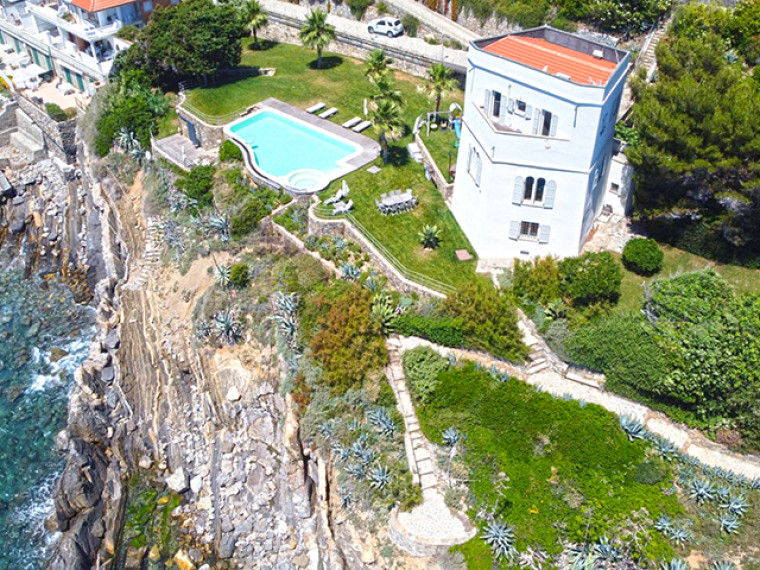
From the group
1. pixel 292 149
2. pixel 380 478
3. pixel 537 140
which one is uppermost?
pixel 537 140

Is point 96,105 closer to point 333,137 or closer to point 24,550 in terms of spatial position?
point 333,137

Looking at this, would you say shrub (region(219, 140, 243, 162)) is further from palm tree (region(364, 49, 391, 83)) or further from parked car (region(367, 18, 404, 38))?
parked car (region(367, 18, 404, 38))

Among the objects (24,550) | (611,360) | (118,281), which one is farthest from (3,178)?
(611,360)

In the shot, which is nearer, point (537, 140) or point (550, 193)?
point (537, 140)

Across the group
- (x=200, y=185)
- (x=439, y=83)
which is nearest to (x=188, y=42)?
(x=200, y=185)

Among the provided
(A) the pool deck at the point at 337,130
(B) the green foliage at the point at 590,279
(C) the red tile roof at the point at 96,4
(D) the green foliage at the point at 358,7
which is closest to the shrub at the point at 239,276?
(A) the pool deck at the point at 337,130

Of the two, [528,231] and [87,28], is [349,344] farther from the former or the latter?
[87,28]

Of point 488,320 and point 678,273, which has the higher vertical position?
point 678,273
